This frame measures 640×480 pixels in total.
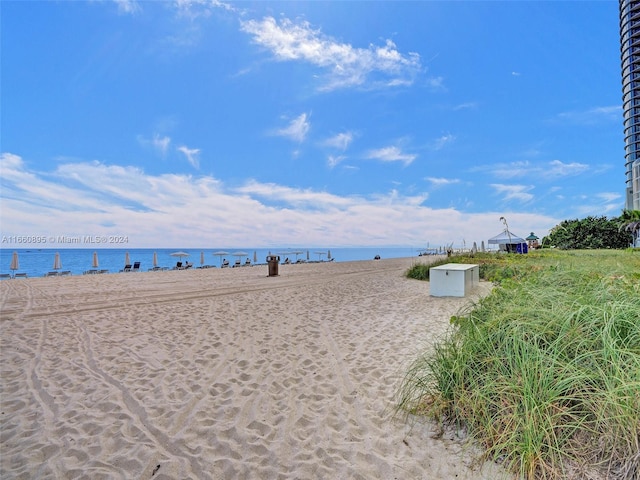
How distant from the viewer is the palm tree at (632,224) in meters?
32.5

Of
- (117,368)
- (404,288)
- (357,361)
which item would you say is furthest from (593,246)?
(117,368)

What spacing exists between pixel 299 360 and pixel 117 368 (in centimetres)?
232

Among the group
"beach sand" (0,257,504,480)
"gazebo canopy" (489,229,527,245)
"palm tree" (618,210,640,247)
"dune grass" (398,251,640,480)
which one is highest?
"palm tree" (618,210,640,247)

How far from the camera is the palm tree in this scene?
32469 millimetres

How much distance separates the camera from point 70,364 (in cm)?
452

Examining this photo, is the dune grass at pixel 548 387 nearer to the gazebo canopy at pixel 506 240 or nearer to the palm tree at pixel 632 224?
the gazebo canopy at pixel 506 240

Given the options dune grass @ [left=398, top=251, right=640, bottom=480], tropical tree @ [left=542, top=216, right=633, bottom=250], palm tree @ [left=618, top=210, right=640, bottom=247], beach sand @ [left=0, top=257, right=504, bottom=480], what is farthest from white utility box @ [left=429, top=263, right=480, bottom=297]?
tropical tree @ [left=542, top=216, right=633, bottom=250]

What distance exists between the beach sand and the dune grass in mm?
281

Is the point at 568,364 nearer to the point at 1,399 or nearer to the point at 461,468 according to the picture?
the point at 461,468

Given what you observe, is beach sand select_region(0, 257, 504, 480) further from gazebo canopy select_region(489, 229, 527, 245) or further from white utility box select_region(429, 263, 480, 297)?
gazebo canopy select_region(489, 229, 527, 245)

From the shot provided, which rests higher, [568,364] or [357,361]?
[568,364]

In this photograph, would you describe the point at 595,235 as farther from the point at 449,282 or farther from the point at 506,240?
the point at 449,282

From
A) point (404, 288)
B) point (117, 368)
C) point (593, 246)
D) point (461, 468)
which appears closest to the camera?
point (461, 468)

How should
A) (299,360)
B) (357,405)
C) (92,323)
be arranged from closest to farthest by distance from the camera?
1. (357,405)
2. (299,360)
3. (92,323)
